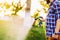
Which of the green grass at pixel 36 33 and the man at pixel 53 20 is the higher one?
the man at pixel 53 20

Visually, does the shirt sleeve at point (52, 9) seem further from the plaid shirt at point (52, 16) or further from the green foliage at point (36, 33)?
the green foliage at point (36, 33)

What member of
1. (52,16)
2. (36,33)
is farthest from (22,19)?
(52,16)

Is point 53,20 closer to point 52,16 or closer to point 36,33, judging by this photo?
point 52,16

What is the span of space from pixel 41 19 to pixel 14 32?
29 cm

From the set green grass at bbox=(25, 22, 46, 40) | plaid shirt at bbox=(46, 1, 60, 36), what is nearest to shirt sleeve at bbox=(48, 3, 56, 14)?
plaid shirt at bbox=(46, 1, 60, 36)

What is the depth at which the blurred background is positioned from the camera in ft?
5.04

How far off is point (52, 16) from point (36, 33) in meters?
0.23

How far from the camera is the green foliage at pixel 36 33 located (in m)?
1.52

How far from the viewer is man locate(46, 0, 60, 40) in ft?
4.74

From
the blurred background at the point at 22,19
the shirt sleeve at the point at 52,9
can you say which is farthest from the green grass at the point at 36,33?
the shirt sleeve at the point at 52,9

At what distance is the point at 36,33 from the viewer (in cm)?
153

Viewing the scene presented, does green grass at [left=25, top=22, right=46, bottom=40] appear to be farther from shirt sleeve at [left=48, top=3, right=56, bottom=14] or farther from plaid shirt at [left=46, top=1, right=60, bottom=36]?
shirt sleeve at [left=48, top=3, right=56, bottom=14]

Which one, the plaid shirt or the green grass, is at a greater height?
the plaid shirt

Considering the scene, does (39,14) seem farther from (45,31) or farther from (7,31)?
(7,31)
